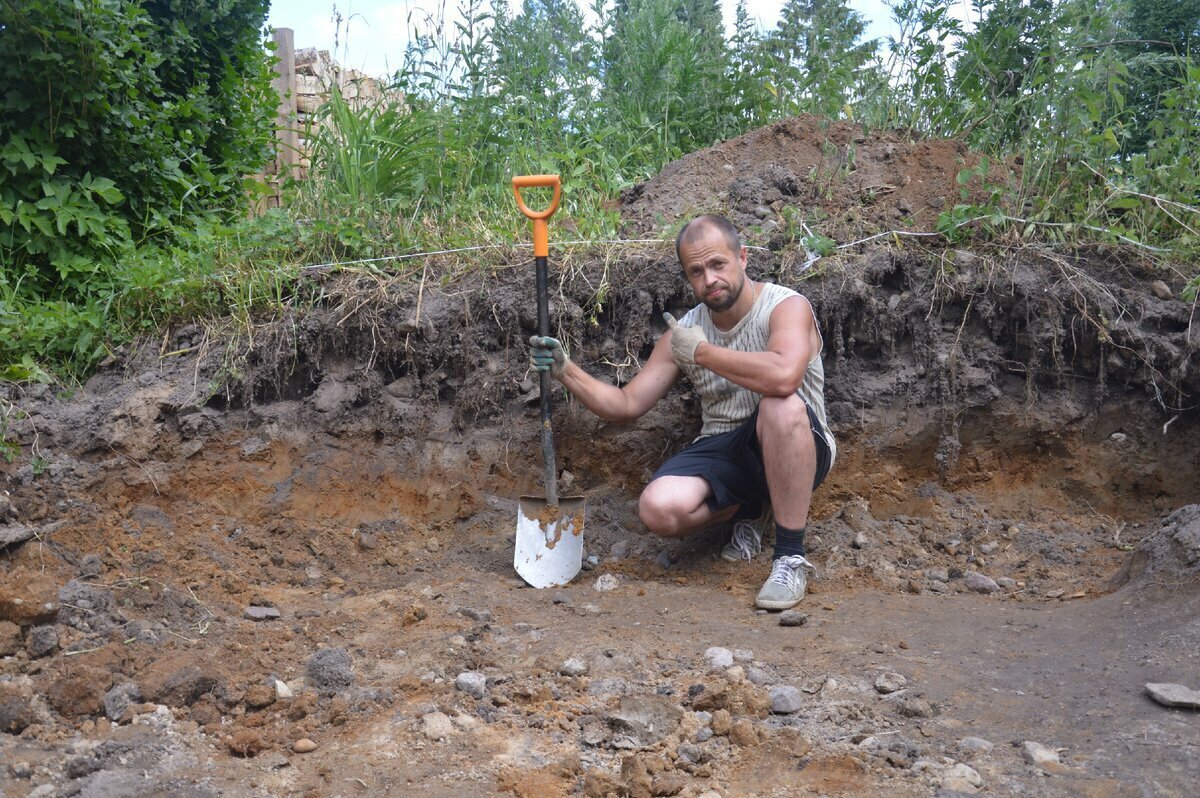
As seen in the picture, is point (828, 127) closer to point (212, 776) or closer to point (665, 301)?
point (665, 301)

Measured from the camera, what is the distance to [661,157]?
532cm

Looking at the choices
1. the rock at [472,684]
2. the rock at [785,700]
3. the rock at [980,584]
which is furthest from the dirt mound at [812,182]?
the rock at [472,684]

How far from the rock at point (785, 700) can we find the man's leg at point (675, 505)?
42.0 inches

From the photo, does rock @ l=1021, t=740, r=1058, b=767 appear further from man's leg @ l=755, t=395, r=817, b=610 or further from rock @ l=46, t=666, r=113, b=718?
rock @ l=46, t=666, r=113, b=718

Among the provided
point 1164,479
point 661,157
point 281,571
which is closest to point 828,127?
point 661,157

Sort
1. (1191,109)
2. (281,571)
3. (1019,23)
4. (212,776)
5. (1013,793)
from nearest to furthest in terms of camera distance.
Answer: (1013,793)
(212,776)
(281,571)
(1191,109)
(1019,23)

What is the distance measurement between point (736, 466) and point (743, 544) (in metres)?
0.33

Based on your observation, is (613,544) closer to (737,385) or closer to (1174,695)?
(737,385)

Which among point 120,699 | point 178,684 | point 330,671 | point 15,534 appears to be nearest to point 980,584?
point 330,671

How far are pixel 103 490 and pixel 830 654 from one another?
9.12ft

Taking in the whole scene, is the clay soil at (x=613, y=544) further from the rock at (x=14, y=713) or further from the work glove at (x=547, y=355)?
the work glove at (x=547, y=355)

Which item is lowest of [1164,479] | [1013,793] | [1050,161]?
[1013,793]

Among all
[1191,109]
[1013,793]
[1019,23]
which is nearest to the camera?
[1013,793]

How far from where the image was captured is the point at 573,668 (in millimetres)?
2764
